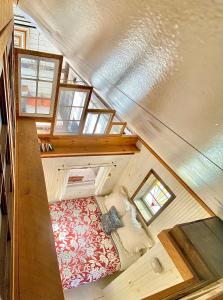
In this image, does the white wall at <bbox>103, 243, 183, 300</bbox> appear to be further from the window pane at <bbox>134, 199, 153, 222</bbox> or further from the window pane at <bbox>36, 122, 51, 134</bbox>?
the window pane at <bbox>36, 122, 51, 134</bbox>

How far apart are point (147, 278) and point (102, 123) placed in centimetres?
188

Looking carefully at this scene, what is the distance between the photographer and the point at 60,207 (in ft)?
11.6

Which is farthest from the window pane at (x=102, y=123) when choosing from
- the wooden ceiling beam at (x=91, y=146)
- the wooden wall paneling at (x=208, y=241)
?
the wooden wall paneling at (x=208, y=241)

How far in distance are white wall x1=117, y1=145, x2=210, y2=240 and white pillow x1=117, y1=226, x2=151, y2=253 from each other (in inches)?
5.6

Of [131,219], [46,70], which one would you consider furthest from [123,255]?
[46,70]

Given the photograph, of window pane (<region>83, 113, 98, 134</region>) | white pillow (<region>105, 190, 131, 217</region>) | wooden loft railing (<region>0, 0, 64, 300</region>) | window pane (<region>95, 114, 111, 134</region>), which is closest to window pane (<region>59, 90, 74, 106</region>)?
window pane (<region>83, 113, 98, 134</region>)

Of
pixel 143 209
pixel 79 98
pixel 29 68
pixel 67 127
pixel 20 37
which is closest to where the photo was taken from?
pixel 29 68

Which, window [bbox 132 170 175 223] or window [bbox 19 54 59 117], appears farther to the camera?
window [bbox 132 170 175 223]

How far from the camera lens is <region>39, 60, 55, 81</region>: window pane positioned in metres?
1.92

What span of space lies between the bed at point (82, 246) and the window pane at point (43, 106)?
188 cm

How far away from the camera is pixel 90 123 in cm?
276

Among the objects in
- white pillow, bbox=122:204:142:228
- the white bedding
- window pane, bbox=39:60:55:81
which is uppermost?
window pane, bbox=39:60:55:81

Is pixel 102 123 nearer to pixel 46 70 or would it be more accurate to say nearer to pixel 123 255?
pixel 46 70

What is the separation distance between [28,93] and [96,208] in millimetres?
2455
